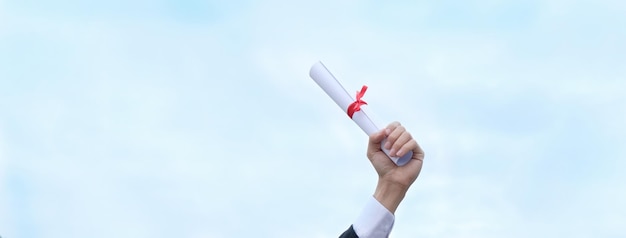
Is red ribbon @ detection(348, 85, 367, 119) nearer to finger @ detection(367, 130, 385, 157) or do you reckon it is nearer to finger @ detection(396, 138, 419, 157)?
finger @ detection(367, 130, 385, 157)

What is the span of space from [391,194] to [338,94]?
28.9 inches

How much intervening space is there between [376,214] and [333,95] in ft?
2.66

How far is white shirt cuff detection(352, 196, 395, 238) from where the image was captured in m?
5.12

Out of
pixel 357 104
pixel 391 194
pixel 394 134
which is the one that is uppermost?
pixel 357 104

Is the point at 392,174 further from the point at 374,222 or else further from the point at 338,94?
the point at 338,94

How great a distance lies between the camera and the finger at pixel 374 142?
4.96 metres

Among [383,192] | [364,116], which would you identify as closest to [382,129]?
[364,116]

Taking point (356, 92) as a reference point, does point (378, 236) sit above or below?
below

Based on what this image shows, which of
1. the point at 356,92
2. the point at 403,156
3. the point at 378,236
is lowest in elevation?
the point at 378,236

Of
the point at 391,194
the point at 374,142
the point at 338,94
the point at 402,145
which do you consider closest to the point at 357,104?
the point at 338,94

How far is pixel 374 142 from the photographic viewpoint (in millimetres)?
5062

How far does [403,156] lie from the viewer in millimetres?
5031

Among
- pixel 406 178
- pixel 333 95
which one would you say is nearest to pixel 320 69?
pixel 333 95

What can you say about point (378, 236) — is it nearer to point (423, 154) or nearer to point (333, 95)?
point (423, 154)
